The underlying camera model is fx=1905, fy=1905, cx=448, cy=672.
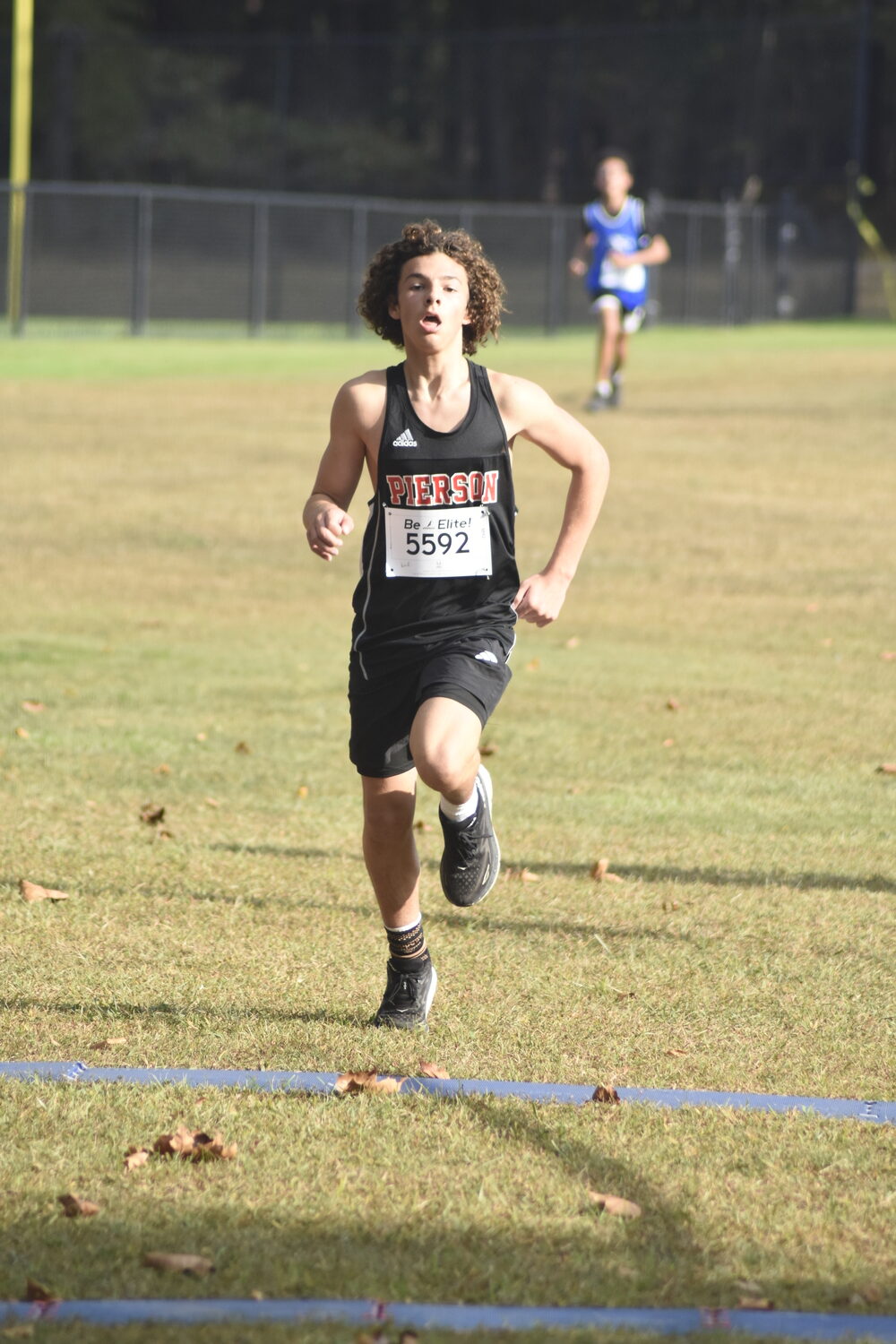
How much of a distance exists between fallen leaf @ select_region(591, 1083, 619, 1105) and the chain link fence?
26.6 meters

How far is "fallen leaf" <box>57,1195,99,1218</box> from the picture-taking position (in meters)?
3.59

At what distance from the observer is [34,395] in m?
21.7

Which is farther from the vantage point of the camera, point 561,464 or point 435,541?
point 561,464

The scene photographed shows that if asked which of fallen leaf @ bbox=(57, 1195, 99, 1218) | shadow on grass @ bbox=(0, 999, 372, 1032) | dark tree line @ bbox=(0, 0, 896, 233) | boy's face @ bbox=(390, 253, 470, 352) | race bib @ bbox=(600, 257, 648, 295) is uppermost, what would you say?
dark tree line @ bbox=(0, 0, 896, 233)

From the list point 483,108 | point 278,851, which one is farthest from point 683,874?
point 483,108

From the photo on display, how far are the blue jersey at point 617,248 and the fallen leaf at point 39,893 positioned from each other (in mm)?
14655

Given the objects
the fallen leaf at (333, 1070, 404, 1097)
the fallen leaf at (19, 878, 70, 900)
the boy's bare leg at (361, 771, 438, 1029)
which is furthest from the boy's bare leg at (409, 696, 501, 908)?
the fallen leaf at (19, 878, 70, 900)

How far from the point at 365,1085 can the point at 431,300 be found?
73.8 inches

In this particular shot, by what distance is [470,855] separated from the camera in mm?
4707

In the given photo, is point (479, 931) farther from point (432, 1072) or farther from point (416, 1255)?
point (416, 1255)

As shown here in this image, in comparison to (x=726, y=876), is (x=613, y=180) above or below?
above

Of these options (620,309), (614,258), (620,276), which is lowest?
(620,309)

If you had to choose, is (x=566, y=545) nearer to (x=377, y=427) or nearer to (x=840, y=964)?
A: (x=377, y=427)

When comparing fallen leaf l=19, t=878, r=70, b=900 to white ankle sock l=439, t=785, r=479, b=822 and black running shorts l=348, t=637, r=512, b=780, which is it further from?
white ankle sock l=439, t=785, r=479, b=822
